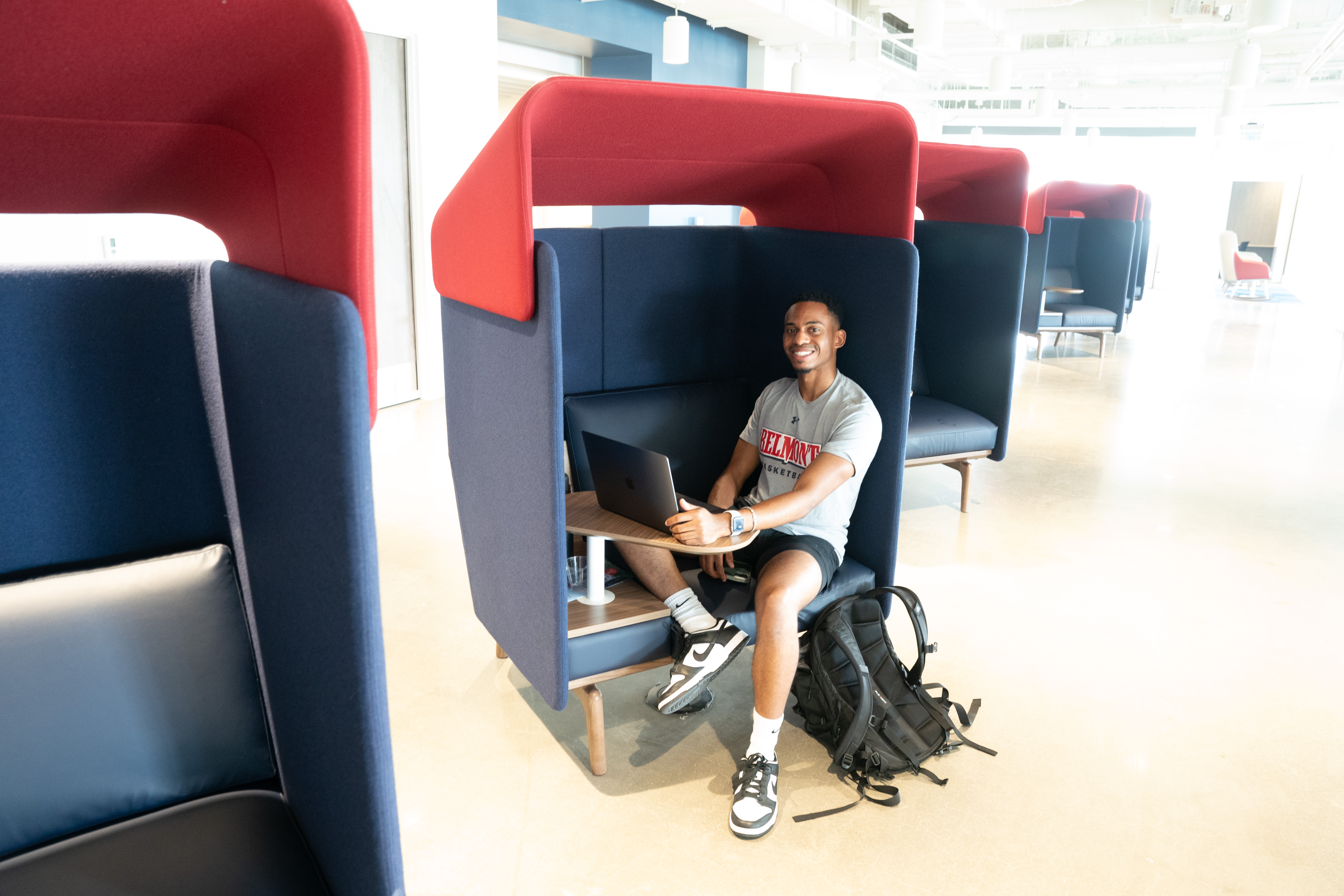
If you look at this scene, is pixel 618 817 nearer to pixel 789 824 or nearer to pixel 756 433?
pixel 789 824

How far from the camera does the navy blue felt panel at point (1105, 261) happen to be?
8.59m

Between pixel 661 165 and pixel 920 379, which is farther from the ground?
pixel 661 165

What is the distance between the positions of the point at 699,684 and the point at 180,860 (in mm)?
1308

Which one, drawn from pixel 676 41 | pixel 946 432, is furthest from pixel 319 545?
pixel 676 41

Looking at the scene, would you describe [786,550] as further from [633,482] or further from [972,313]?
[972,313]

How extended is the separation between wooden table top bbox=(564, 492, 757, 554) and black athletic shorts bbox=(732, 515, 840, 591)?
0.46ft

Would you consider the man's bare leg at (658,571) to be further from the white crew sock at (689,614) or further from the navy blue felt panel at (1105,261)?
the navy blue felt panel at (1105,261)

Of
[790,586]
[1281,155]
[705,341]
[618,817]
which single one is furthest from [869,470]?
[1281,155]

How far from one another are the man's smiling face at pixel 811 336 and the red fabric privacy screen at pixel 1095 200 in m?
6.58

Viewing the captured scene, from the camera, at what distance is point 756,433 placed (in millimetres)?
2885

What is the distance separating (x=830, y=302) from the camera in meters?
2.76

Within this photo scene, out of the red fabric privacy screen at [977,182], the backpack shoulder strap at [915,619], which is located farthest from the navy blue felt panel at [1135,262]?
the backpack shoulder strap at [915,619]

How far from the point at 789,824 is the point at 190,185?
6.14ft

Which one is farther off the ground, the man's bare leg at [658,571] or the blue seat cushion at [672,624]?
the man's bare leg at [658,571]
